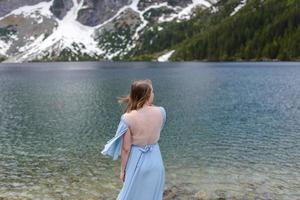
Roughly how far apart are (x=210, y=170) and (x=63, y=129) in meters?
21.7

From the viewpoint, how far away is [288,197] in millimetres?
22031

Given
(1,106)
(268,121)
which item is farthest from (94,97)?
(268,121)

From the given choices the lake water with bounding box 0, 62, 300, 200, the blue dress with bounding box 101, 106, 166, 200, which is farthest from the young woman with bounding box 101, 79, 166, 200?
the lake water with bounding box 0, 62, 300, 200

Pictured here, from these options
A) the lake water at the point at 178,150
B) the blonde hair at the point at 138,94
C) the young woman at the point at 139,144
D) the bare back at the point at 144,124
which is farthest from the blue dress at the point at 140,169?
the lake water at the point at 178,150

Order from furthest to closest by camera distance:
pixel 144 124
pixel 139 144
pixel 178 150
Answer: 1. pixel 178 150
2. pixel 139 144
3. pixel 144 124

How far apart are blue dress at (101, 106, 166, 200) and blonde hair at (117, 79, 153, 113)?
459 millimetres

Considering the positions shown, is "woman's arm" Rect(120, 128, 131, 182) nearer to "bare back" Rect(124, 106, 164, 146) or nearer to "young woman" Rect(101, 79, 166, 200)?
"young woman" Rect(101, 79, 166, 200)

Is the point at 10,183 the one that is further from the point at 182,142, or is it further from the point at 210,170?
the point at 182,142

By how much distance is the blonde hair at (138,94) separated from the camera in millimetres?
9844

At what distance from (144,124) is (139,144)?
53 cm

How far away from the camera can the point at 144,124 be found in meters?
10.1

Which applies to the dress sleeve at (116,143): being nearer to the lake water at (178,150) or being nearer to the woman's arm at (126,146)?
the woman's arm at (126,146)

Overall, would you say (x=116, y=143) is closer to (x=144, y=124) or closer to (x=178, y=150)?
(x=144, y=124)

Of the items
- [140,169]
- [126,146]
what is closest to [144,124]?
[126,146]
